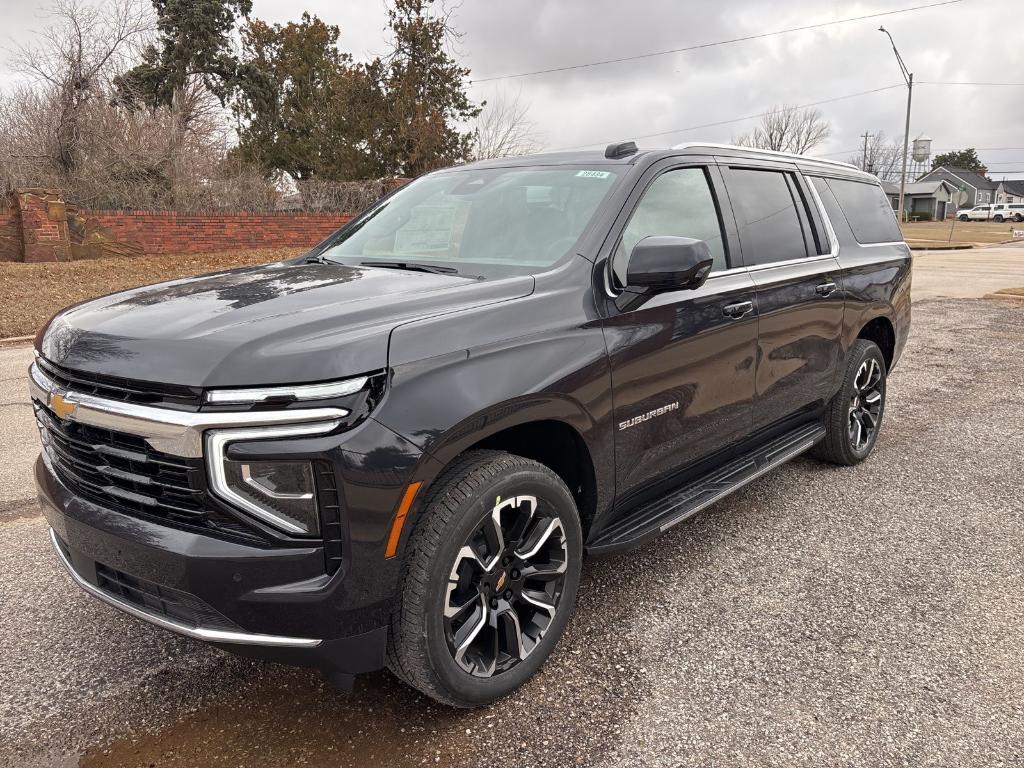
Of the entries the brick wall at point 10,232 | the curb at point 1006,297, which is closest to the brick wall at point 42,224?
the brick wall at point 10,232

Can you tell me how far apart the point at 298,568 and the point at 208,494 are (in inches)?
12.2

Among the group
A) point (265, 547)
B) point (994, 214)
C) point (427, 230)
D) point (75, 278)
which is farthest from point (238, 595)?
Result: point (994, 214)

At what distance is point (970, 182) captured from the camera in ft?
325

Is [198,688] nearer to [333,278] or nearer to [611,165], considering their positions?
[333,278]

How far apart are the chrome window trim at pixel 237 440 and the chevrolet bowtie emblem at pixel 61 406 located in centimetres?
57

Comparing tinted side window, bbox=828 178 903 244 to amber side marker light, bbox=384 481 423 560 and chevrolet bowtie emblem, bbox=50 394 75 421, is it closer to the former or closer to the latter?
amber side marker light, bbox=384 481 423 560

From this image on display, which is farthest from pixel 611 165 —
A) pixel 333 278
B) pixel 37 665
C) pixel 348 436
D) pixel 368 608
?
pixel 37 665

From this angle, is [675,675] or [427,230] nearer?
[675,675]

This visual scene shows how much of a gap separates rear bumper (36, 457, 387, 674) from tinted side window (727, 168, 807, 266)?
2.56 metres

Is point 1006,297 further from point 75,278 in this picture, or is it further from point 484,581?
point 75,278

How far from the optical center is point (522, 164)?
12.0 feet

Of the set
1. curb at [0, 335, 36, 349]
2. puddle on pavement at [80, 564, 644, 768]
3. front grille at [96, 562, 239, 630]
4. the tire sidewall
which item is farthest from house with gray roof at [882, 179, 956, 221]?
front grille at [96, 562, 239, 630]

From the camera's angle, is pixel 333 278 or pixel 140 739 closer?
pixel 140 739

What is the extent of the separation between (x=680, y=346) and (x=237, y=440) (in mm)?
1823
